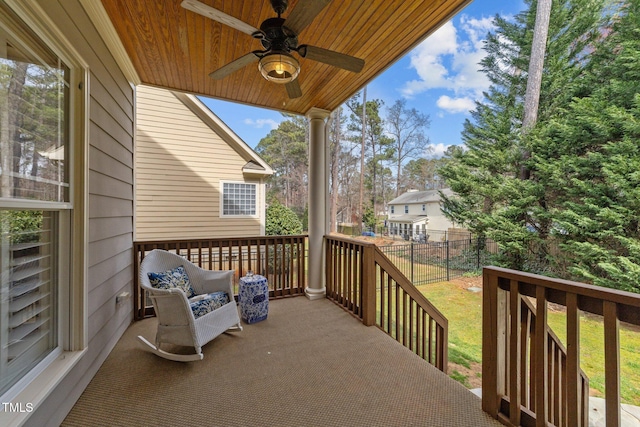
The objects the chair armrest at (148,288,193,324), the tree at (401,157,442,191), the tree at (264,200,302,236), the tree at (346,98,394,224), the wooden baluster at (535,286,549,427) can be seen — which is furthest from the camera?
the tree at (401,157,442,191)

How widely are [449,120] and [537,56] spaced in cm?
612

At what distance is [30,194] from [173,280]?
1384 millimetres

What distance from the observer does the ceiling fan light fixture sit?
180 cm

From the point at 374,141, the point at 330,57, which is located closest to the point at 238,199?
the point at 330,57

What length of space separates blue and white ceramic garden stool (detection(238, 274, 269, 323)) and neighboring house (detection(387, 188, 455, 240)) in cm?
957

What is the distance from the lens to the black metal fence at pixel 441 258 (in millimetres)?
7016

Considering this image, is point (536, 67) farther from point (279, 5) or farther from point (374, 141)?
point (374, 141)

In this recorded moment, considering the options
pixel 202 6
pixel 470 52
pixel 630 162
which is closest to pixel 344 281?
pixel 202 6

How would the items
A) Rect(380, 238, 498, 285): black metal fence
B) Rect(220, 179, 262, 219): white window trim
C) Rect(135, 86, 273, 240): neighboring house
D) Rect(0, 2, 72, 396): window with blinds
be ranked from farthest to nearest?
Rect(380, 238, 498, 285): black metal fence → Rect(220, 179, 262, 219): white window trim → Rect(135, 86, 273, 240): neighboring house → Rect(0, 2, 72, 396): window with blinds

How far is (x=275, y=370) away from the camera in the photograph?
1.98 m

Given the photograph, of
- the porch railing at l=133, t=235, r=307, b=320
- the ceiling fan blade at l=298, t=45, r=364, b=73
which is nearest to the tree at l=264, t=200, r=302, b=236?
the porch railing at l=133, t=235, r=307, b=320

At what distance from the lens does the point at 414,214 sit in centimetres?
1432

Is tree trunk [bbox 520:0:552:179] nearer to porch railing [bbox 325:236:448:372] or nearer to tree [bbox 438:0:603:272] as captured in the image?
tree [bbox 438:0:603:272]

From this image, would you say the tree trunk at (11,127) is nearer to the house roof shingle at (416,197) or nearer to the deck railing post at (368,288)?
the deck railing post at (368,288)
